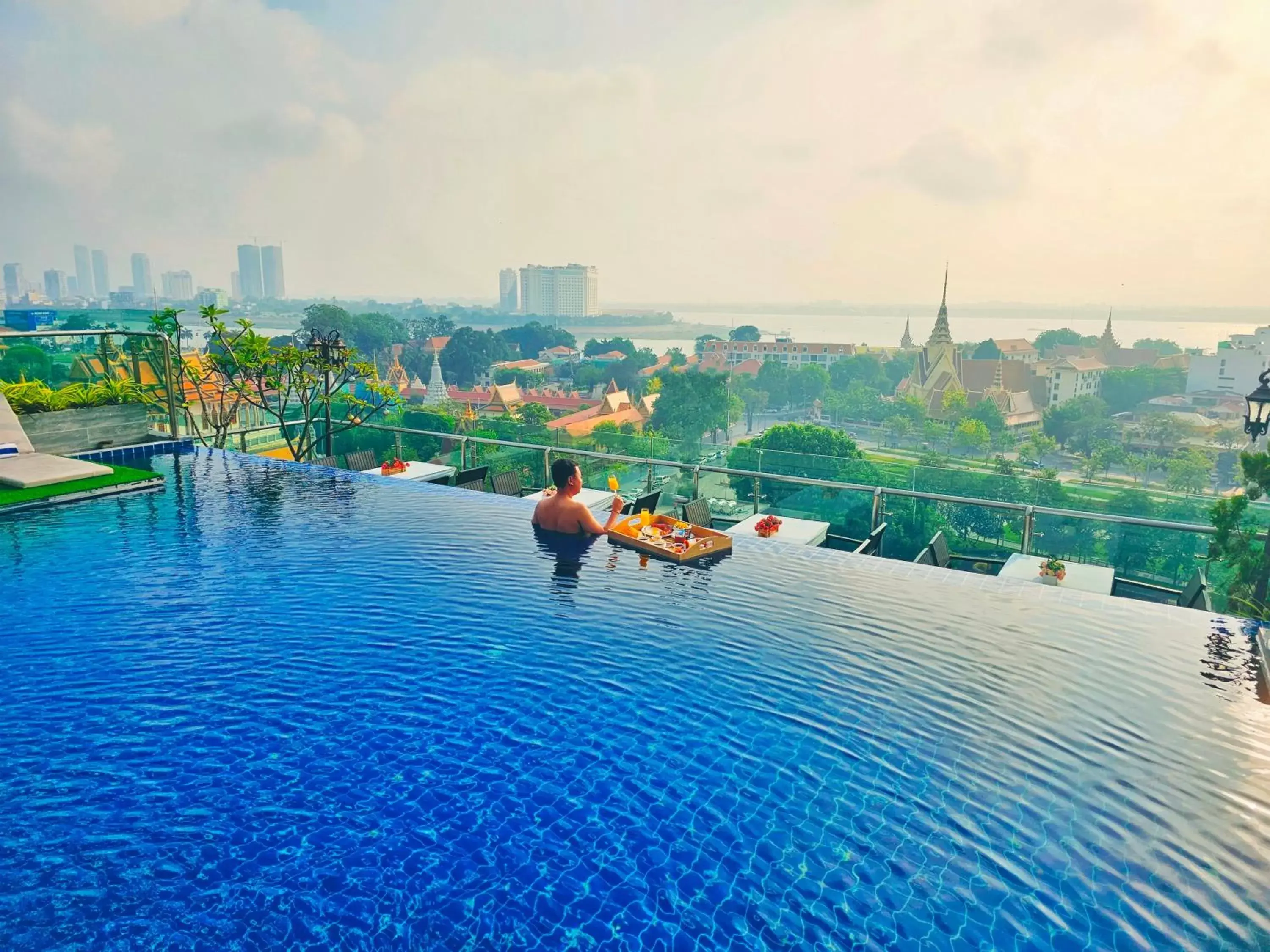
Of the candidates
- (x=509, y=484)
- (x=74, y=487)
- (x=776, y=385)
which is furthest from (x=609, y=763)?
(x=776, y=385)

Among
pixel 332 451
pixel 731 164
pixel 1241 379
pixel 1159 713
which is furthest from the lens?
pixel 731 164

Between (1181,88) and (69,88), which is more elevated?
(1181,88)

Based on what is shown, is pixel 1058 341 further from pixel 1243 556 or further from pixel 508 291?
pixel 1243 556

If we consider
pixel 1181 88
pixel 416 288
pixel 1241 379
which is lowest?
pixel 1241 379

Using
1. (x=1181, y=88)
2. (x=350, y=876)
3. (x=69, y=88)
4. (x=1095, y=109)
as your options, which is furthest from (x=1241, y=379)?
(x=69, y=88)

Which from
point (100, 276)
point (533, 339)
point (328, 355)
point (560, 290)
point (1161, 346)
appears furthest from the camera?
point (560, 290)

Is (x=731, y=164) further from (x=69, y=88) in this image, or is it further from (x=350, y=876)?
(x=350, y=876)

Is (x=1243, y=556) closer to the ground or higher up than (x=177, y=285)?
closer to the ground

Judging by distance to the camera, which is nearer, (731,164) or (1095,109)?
(1095,109)
